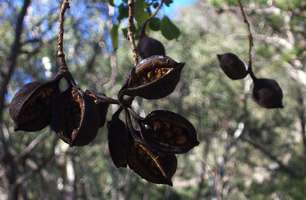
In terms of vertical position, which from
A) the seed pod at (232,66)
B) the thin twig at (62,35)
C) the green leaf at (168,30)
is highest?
the thin twig at (62,35)

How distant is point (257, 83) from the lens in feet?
5.82

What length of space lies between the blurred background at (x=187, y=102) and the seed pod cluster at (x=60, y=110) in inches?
139

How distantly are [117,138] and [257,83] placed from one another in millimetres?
699

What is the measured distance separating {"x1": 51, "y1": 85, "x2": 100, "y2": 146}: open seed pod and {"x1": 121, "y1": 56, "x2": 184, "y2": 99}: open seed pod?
0.27 feet

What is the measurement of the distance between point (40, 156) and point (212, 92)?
3.90 metres

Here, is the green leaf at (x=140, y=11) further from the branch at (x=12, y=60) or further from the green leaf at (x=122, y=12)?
the branch at (x=12, y=60)

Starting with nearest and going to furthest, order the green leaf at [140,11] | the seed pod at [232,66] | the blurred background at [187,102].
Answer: the seed pod at [232,66], the green leaf at [140,11], the blurred background at [187,102]

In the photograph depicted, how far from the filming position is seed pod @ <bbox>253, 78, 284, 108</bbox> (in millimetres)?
1719

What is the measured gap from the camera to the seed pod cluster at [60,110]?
46.9 inches

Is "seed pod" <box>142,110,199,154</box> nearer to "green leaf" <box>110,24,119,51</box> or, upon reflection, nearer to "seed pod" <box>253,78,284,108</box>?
"seed pod" <box>253,78,284,108</box>

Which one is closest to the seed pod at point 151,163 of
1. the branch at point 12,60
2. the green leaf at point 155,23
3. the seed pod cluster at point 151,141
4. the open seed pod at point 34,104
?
the seed pod cluster at point 151,141

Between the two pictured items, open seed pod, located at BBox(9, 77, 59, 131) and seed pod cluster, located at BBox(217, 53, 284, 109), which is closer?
open seed pod, located at BBox(9, 77, 59, 131)

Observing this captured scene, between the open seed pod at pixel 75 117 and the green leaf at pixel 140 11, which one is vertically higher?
the open seed pod at pixel 75 117

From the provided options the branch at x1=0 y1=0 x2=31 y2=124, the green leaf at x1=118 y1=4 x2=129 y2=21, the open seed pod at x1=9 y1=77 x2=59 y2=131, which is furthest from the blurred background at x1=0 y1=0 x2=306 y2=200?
the open seed pod at x1=9 y1=77 x2=59 y2=131
